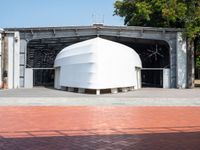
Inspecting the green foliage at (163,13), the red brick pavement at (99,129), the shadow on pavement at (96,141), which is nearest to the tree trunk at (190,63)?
the green foliage at (163,13)

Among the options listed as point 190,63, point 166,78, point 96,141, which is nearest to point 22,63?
point 166,78

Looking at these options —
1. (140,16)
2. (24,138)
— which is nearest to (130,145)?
(24,138)

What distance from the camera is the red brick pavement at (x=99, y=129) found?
983cm

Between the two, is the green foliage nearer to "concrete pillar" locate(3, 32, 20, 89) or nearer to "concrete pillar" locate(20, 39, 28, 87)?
"concrete pillar" locate(20, 39, 28, 87)

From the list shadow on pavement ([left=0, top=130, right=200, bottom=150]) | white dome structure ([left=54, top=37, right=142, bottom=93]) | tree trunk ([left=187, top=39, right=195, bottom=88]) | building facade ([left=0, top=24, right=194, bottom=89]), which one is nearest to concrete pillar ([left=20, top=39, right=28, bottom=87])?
building facade ([left=0, top=24, right=194, bottom=89])

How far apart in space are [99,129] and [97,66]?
19.6 m

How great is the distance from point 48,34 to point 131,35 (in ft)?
26.5

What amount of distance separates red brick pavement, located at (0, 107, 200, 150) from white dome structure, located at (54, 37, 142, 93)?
12.8 metres

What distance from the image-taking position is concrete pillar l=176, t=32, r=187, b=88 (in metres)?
41.4

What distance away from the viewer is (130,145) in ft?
32.3

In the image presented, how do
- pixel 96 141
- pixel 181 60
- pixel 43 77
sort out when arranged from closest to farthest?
pixel 96 141 < pixel 181 60 < pixel 43 77

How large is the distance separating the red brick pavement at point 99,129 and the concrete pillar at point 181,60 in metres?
21.9

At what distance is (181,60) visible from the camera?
41594 millimetres

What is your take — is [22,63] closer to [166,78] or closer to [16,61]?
[16,61]
